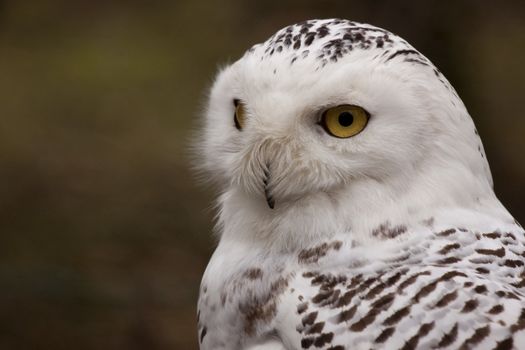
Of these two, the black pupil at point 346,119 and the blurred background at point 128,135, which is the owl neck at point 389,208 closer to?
the black pupil at point 346,119

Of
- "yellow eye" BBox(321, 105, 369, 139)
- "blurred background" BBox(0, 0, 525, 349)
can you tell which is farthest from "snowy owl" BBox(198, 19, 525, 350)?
"blurred background" BBox(0, 0, 525, 349)

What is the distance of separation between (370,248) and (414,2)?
2579 millimetres

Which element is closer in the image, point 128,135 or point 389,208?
point 389,208

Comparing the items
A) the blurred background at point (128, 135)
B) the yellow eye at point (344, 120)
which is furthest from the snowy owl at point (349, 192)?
the blurred background at point (128, 135)

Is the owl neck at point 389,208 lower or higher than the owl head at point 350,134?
lower

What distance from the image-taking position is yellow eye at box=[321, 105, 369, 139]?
203cm

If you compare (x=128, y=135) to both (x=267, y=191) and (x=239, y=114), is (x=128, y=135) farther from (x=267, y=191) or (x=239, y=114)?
(x=267, y=191)

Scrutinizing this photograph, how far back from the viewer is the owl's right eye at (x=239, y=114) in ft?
7.14

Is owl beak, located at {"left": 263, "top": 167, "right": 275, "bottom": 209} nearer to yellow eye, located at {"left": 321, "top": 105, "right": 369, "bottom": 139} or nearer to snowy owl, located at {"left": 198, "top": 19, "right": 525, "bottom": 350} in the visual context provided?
snowy owl, located at {"left": 198, "top": 19, "right": 525, "bottom": 350}

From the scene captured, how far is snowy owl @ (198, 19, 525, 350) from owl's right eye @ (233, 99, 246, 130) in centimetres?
1

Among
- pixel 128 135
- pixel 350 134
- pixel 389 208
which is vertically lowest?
pixel 128 135

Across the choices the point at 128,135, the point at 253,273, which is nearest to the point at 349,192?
the point at 253,273

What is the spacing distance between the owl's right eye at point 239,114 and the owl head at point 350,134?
0.02 m

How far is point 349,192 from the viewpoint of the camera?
6.86 ft
